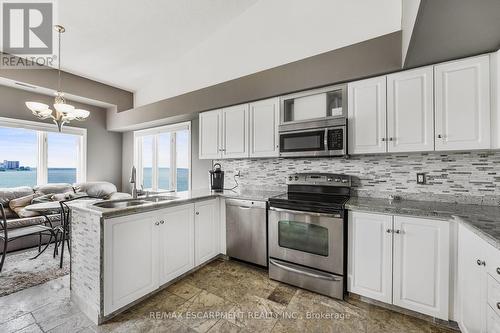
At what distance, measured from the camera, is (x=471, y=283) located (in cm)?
138

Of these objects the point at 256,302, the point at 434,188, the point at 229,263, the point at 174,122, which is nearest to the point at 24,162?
the point at 174,122

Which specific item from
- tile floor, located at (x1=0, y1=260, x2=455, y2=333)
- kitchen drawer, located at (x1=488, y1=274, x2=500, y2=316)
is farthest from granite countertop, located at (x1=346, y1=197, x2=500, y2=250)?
tile floor, located at (x1=0, y1=260, x2=455, y2=333)

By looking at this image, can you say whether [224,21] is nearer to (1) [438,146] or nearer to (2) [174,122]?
(2) [174,122]

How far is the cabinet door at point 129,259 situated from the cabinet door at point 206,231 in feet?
1.92

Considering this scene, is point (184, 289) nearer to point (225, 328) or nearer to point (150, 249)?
point (150, 249)

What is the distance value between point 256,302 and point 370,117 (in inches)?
83.9

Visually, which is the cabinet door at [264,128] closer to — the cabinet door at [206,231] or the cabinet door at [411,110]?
the cabinet door at [206,231]

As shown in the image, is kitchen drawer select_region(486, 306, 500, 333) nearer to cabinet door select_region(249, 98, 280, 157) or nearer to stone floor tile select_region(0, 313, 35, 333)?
cabinet door select_region(249, 98, 280, 157)

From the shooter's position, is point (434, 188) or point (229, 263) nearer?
point (434, 188)

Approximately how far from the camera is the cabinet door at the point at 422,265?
1.65 m

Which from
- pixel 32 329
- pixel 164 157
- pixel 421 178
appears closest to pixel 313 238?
pixel 421 178

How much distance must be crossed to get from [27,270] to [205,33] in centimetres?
402

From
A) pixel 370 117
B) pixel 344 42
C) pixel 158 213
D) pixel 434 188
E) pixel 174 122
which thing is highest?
pixel 344 42

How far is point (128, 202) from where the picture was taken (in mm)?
2434
